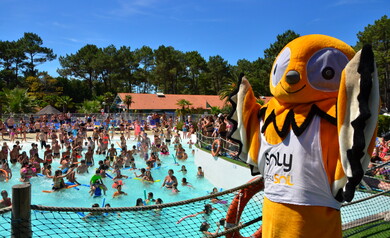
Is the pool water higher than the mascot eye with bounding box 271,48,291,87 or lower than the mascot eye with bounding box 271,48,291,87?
lower

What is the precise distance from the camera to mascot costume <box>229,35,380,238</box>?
2.44m

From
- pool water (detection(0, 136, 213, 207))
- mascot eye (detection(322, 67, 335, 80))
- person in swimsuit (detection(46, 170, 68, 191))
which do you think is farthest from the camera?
person in swimsuit (detection(46, 170, 68, 191))

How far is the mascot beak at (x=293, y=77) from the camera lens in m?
2.95

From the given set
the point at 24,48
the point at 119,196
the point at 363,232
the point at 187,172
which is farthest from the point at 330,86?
the point at 24,48

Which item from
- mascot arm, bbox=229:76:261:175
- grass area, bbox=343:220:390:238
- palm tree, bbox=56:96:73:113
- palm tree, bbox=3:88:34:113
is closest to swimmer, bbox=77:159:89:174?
grass area, bbox=343:220:390:238

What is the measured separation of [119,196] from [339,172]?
9.80 meters

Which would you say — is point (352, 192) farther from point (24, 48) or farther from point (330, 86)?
point (24, 48)

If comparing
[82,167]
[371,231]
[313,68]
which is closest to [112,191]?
[82,167]

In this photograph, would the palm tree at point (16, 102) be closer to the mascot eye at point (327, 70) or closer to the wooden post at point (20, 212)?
the wooden post at point (20, 212)

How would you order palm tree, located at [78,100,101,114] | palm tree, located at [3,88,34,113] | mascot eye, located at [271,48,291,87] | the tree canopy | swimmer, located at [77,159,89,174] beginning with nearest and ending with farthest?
mascot eye, located at [271,48,291,87] → swimmer, located at [77,159,89,174] → palm tree, located at [3,88,34,113] → palm tree, located at [78,100,101,114] → the tree canopy

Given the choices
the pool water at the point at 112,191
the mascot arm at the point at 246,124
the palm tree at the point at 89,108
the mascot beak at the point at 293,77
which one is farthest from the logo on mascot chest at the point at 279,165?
the palm tree at the point at 89,108

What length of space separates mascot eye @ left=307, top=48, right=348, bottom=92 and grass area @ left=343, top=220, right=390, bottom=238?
3.08 metres

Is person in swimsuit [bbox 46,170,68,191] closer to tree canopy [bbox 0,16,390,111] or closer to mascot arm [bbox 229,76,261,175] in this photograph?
mascot arm [bbox 229,76,261,175]

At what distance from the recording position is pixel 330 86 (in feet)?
9.53
